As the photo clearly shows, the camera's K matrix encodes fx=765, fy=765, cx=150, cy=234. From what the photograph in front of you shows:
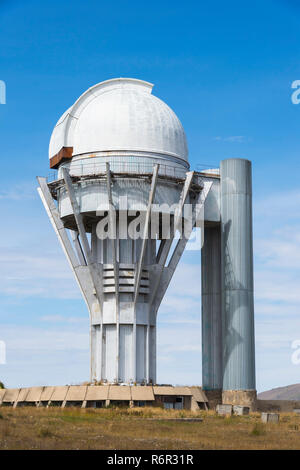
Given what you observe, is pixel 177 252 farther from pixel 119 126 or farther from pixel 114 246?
pixel 119 126

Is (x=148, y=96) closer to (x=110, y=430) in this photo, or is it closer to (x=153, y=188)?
(x=153, y=188)

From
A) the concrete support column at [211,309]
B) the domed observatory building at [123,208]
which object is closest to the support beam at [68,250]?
the domed observatory building at [123,208]

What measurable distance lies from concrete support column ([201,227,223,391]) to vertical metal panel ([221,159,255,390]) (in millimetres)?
2652

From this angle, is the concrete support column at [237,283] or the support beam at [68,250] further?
the concrete support column at [237,283]

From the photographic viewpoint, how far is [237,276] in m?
55.1

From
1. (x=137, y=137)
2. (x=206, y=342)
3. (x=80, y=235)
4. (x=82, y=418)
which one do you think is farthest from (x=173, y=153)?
(x=82, y=418)

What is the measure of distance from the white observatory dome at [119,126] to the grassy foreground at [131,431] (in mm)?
18955

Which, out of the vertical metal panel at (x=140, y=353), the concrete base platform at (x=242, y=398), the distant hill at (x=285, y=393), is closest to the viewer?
the vertical metal panel at (x=140, y=353)

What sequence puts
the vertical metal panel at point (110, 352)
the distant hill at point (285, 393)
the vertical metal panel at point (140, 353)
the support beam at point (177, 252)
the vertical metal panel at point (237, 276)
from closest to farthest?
the vertical metal panel at point (110, 352), the vertical metal panel at point (140, 353), the support beam at point (177, 252), the vertical metal panel at point (237, 276), the distant hill at point (285, 393)

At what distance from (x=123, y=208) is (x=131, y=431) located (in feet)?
72.6

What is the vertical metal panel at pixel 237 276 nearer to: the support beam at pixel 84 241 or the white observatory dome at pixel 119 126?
the white observatory dome at pixel 119 126

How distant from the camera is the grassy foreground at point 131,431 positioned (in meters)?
26.9

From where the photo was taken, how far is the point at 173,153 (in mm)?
54812

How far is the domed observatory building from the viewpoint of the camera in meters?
52.1
